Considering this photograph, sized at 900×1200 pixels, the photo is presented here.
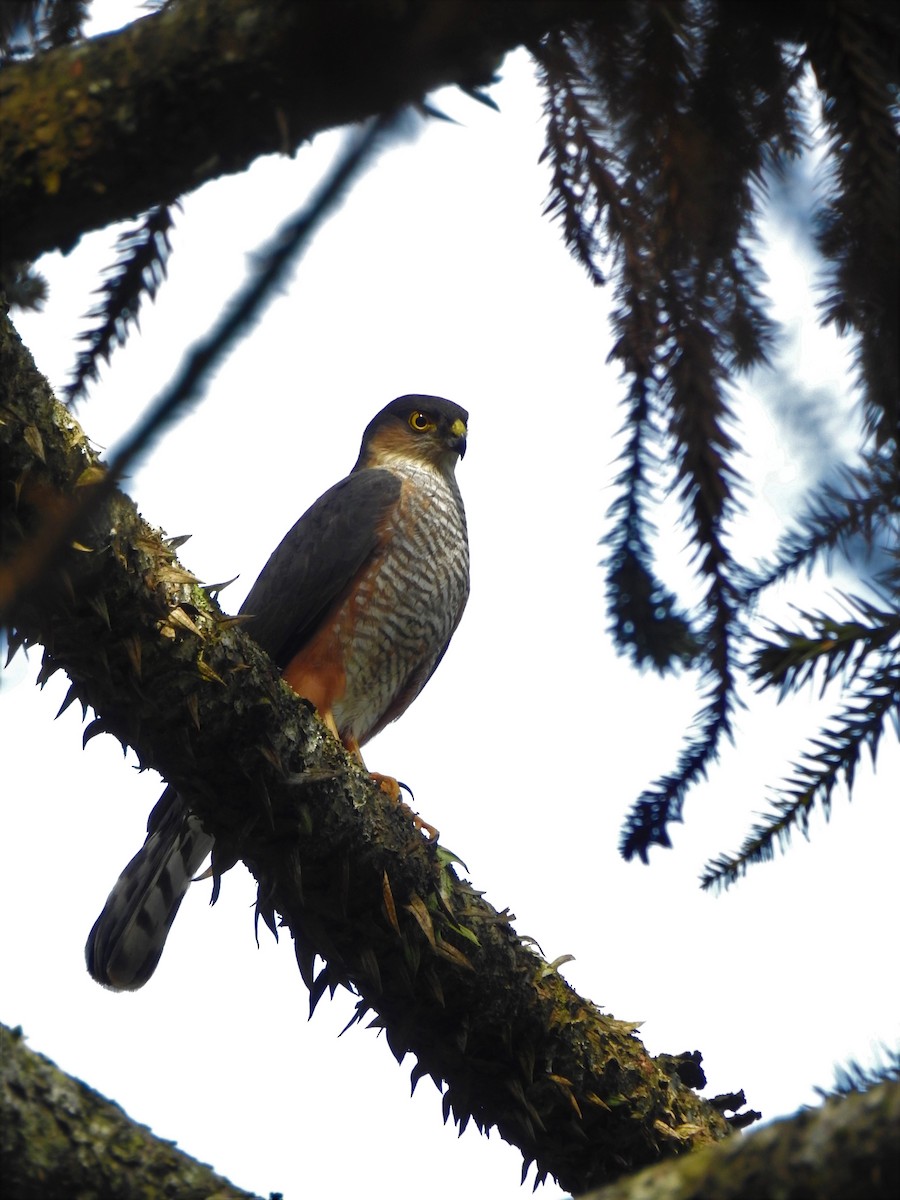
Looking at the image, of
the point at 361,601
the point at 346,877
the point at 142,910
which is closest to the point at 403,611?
the point at 361,601

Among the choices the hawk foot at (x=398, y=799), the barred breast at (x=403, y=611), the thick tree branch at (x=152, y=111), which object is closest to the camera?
the thick tree branch at (x=152, y=111)

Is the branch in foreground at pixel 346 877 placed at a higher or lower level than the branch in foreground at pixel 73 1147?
higher

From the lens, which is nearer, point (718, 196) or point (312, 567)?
point (718, 196)

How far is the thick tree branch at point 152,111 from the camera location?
1.76 m

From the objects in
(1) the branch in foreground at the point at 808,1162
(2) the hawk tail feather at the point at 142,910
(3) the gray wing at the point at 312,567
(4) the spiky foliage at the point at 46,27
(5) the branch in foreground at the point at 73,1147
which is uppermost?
(3) the gray wing at the point at 312,567

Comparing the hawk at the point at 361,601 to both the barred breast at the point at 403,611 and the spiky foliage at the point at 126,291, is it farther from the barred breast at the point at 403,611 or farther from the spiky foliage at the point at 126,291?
the spiky foliage at the point at 126,291

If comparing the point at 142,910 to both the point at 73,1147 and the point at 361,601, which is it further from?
the point at 73,1147

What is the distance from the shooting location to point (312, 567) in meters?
4.84

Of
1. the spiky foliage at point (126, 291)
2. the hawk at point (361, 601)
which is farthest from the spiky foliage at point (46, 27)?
the hawk at point (361, 601)

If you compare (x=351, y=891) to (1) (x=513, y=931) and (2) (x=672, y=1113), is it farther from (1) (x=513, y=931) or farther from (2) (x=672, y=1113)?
(2) (x=672, y=1113)

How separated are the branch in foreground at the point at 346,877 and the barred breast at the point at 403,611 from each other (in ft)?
5.51

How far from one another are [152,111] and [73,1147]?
5.23 feet

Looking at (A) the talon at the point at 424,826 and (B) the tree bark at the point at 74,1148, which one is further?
(A) the talon at the point at 424,826

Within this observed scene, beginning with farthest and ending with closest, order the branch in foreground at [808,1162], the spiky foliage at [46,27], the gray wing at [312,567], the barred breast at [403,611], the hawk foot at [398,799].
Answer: the barred breast at [403,611] → the gray wing at [312,567] → the hawk foot at [398,799] → the spiky foliage at [46,27] → the branch in foreground at [808,1162]
